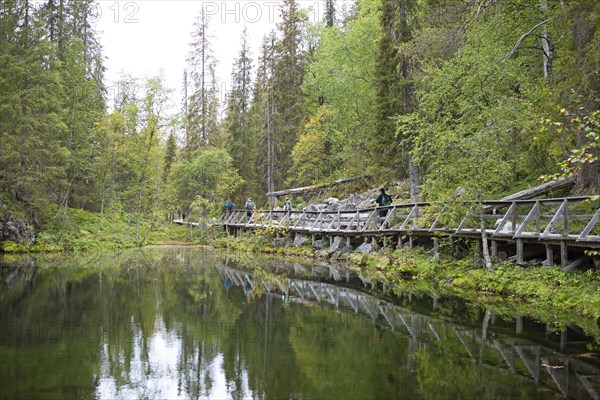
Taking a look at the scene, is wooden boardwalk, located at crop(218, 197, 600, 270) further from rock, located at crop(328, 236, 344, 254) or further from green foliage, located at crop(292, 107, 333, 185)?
green foliage, located at crop(292, 107, 333, 185)

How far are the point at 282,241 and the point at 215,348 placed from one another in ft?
61.0

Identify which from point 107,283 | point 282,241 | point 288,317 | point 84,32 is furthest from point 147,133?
point 288,317

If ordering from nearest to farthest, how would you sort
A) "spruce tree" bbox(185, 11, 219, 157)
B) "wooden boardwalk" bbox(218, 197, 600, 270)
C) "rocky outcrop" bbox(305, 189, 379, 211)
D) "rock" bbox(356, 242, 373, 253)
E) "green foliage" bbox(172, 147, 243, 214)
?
"wooden boardwalk" bbox(218, 197, 600, 270)
"rock" bbox(356, 242, 373, 253)
"rocky outcrop" bbox(305, 189, 379, 211)
"green foliage" bbox(172, 147, 243, 214)
"spruce tree" bbox(185, 11, 219, 157)

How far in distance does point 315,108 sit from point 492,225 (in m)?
24.6

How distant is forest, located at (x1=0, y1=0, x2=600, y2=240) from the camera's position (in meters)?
13.7

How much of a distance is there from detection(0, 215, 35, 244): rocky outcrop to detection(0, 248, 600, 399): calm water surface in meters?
9.25

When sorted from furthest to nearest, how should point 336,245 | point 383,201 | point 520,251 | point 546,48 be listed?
1. point 336,245
2. point 383,201
3. point 546,48
4. point 520,251

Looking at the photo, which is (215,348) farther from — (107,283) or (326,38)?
(326,38)

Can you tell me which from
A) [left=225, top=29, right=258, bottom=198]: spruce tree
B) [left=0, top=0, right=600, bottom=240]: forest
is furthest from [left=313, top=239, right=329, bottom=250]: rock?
[left=225, top=29, right=258, bottom=198]: spruce tree

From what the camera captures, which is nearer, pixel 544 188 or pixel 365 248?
pixel 544 188

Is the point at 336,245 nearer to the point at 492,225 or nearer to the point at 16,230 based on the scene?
the point at 492,225

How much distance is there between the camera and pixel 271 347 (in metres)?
7.53

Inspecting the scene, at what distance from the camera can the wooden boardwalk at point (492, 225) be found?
10.7m

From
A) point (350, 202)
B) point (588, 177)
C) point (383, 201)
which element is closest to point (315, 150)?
point (350, 202)
